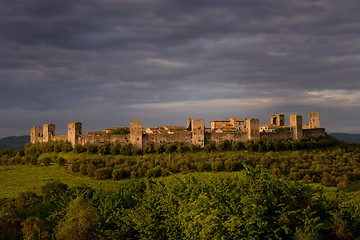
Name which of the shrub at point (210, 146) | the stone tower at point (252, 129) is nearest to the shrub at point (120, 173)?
the shrub at point (210, 146)

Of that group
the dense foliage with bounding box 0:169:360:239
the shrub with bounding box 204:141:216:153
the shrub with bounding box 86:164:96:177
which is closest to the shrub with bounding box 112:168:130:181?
the shrub with bounding box 86:164:96:177

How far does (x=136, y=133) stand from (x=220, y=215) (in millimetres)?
31969

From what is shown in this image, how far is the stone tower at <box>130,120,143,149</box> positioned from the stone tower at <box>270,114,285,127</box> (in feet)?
120

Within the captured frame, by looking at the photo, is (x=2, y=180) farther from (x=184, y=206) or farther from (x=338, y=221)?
(x=338, y=221)

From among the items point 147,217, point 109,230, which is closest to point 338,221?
point 147,217

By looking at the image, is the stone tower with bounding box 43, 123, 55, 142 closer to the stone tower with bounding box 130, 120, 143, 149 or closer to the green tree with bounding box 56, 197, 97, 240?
the stone tower with bounding box 130, 120, 143, 149

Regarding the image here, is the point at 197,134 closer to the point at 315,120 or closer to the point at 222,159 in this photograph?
the point at 222,159

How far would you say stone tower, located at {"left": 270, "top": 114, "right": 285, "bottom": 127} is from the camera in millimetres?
70250

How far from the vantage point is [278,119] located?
71.7 metres

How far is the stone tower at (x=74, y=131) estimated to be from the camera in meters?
48.2

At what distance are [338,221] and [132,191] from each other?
1377cm

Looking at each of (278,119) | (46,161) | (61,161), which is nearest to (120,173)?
(61,161)

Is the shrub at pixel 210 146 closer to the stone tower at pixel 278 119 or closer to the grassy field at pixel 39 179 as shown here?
the grassy field at pixel 39 179

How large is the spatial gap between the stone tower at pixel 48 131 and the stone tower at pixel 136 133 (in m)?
17.8
